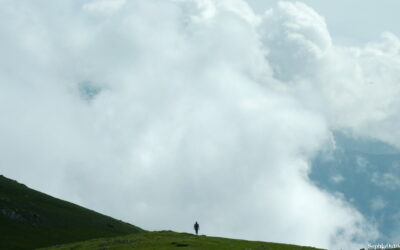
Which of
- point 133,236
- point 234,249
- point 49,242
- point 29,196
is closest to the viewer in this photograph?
point 234,249

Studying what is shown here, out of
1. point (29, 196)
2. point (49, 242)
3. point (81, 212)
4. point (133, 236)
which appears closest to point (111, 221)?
point (81, 212)

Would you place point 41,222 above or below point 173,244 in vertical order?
above

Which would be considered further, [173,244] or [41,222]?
[41,222]

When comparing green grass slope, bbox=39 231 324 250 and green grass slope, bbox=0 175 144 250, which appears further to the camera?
green grass slope, bbox=0 175 144 250

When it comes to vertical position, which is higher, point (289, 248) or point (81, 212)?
point (81, 212)

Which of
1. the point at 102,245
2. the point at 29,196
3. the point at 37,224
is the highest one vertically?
the point at 29,196

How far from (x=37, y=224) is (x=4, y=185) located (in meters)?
27.7

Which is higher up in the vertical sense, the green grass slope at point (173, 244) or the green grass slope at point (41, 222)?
the green grass slope at point (41, 222)

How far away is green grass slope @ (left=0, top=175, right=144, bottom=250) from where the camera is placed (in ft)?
438

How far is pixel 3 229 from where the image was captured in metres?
136

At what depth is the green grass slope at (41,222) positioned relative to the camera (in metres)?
134

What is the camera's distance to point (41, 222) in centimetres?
14688

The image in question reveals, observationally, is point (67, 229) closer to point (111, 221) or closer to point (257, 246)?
point (111, 221)

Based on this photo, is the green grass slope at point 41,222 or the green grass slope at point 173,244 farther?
the green grass slope at point 41,222
